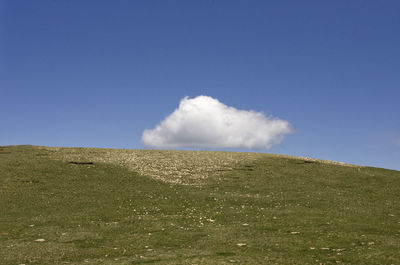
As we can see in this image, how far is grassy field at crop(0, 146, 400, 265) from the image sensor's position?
64.5ft

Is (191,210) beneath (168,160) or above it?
beneath

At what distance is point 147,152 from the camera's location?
218ft

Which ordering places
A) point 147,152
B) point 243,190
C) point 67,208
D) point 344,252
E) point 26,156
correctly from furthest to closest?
point 147,152 → point 26,156 → point 243,190 → point 67,208 → point 344,252

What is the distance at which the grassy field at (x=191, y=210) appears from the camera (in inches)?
774

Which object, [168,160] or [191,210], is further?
[168,160]

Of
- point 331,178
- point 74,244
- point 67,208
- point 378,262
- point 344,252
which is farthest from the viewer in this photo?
point 331,178

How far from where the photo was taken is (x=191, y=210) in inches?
1247

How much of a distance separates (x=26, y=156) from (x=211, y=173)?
28.7m

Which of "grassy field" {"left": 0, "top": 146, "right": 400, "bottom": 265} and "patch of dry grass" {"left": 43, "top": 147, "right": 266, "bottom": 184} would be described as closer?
"grassy field" {"left": 0, "top": 146, "right": 400, "bottom": 265}

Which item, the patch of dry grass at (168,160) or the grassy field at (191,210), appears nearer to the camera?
the grassy field at (191,210)

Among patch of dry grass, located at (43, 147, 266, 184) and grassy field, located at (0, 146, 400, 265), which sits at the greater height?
patch of dry grass, located at (43, 147, 266, 184)

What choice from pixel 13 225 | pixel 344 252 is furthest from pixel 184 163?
pixel 344 252

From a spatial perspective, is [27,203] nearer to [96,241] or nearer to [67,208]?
[67,208]

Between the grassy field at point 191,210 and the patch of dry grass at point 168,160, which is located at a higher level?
the patch of dry grass at point 168,160
